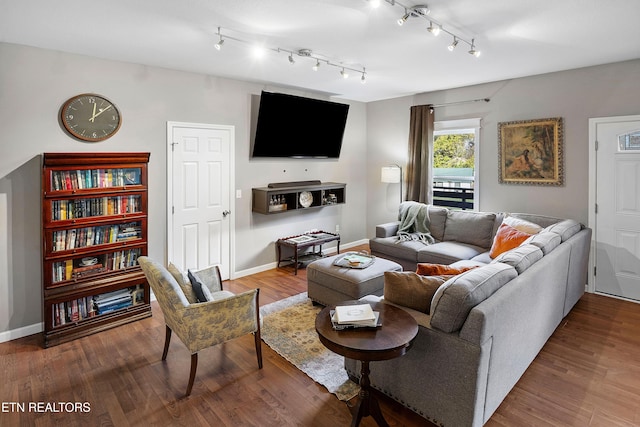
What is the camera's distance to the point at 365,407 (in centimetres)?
215

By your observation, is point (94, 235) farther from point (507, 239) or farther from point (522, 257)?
point (507, 239)

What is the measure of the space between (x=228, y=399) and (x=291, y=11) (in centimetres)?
276

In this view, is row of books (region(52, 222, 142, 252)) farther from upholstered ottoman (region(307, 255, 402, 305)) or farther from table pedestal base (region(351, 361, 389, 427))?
table pedestal base (region(351, 361, 389, 427))

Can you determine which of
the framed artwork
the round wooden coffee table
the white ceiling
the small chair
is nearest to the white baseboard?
the small chair

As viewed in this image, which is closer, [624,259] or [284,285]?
[624,259]

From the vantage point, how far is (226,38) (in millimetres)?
3195

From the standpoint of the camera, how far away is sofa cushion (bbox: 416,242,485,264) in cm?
443

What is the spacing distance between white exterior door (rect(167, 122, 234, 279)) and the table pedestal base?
3.06 metres

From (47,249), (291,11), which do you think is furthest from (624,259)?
(47,249)

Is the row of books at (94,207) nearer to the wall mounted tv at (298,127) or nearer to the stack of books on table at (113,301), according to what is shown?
the stack of books on table at (113,301)

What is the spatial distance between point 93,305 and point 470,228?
4.49 metres

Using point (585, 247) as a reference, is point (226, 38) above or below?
above

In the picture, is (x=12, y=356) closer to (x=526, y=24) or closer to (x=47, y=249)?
(x=47, y=249)

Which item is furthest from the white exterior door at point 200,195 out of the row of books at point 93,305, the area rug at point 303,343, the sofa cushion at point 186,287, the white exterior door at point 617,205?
the white exterior door at point 617,205
